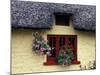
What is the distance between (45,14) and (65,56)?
27 cm

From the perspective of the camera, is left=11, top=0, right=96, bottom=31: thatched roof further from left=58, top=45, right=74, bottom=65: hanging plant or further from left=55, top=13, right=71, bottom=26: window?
left=58, top=45, right=74, bottom=65: hanging plant

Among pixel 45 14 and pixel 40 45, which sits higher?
pixel 45 14

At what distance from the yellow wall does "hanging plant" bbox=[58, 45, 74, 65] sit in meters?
0.03

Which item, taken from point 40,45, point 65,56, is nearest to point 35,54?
point 40,45

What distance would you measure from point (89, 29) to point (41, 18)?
1.00 feet

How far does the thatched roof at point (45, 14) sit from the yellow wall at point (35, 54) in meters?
0.04

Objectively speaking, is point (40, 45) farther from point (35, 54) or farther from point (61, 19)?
point (61, 19)

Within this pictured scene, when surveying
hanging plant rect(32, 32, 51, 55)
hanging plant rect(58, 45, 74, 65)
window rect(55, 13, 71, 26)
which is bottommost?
hanging plant rect(58, 45, 74, 65)

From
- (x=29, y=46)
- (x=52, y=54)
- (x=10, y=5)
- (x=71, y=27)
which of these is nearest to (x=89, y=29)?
(x=71, y=27)

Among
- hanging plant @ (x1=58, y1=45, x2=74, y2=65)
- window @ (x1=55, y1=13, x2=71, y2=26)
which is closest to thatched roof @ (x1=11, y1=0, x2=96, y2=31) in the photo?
window @ (x1=55, y1=13, x2=71, y2=26)

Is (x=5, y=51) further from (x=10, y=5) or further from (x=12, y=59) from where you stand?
(x=10, y=5)

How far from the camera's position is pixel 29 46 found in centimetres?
164

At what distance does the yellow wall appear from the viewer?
5.32 ft

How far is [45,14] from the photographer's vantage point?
1.68 m
